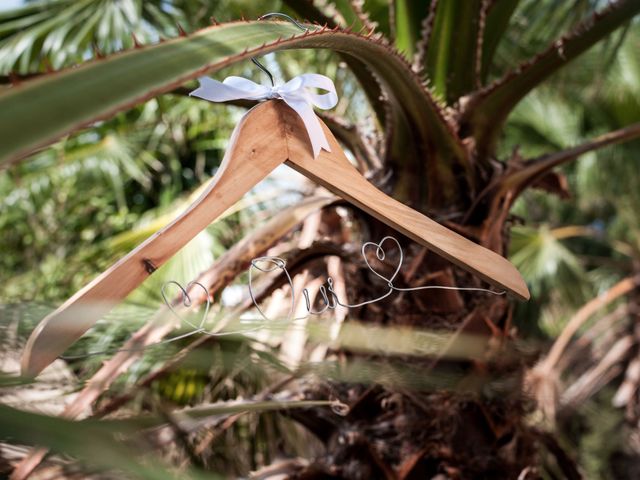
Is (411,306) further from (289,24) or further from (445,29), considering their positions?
(289,24)

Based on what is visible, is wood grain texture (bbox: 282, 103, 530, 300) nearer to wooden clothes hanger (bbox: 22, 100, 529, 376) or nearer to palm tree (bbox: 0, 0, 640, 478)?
wooden clothes hanger (bbox: 22, 100, 529, 376)

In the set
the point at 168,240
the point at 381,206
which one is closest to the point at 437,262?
the point at 381,206

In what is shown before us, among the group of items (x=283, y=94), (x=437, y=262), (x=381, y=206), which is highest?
(x=283, y=94)

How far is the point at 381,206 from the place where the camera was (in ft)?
2.11

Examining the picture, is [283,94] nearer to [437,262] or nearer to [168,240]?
[168,240]

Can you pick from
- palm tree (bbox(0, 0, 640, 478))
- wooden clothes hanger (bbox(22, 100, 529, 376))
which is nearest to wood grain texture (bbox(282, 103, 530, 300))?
wooden clothes hanger (bbox(22, 100, 529, 376))

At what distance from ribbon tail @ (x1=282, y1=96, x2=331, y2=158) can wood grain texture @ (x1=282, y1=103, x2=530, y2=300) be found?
0.01 metres

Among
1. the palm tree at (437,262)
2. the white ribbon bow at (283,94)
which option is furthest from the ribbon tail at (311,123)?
the palm tree at (437,262)

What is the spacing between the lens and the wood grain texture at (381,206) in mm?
621

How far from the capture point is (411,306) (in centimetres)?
101

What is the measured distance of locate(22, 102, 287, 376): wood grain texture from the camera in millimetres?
507

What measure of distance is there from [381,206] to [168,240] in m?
0.19

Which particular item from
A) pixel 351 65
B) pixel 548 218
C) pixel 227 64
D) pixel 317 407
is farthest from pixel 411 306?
pixel 548 218

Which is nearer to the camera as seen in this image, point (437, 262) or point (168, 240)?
point (168, 240)
